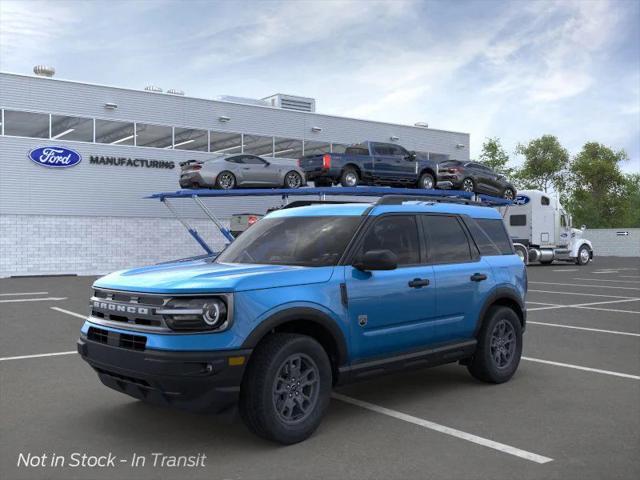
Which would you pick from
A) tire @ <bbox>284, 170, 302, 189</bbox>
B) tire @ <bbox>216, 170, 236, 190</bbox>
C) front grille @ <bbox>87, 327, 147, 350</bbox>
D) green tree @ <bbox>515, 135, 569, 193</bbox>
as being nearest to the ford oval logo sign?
tire @ <bbox>216, 170, 236, 190</bbox>

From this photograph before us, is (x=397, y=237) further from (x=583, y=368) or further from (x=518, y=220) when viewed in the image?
(x=518, y=220)

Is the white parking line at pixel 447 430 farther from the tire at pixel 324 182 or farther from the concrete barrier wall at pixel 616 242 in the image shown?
the concrete barrier wall at pixel 616 242

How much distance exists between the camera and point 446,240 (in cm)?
629

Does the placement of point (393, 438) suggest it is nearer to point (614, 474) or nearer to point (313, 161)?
point (614, 474)

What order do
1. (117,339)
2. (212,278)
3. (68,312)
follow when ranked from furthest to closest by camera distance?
(68,312) < (117,339) < (212,278)

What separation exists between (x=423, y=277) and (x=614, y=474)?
2242 mm

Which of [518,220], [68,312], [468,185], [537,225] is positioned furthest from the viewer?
[518,220]

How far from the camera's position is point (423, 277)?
5777 millimetres

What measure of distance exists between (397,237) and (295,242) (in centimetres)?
95

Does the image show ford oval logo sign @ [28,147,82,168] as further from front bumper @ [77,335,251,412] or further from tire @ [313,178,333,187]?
front bumper @ [77,335,251,412]

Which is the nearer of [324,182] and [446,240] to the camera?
[446,240]

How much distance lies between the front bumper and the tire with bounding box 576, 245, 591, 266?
32.2 metres

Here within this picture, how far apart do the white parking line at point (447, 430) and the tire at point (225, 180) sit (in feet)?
59.1

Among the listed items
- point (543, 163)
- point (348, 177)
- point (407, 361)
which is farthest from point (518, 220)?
point (543, 163)
